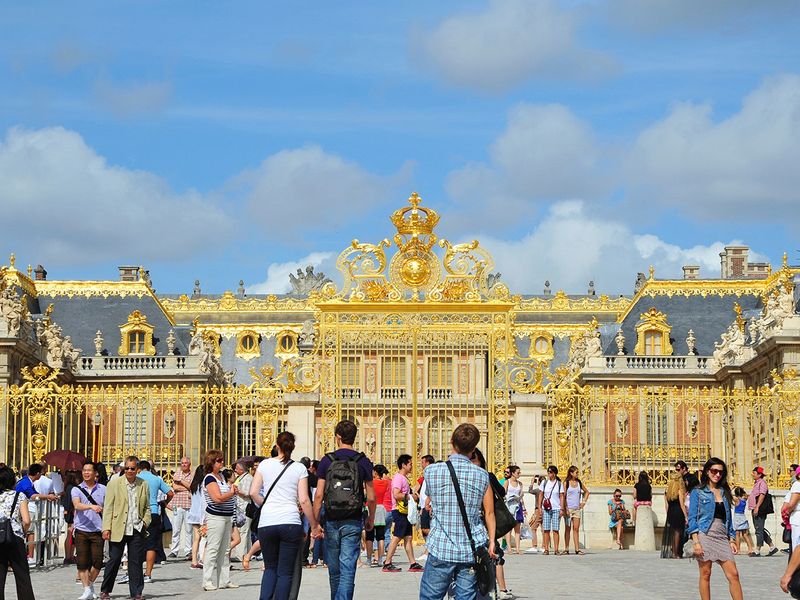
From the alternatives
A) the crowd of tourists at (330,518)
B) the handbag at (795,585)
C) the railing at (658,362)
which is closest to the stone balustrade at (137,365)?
the railing at (658,362)

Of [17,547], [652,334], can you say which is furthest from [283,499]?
[652,334]

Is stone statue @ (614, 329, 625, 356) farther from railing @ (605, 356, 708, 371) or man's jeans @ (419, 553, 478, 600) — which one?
man's jeans @ (419, 553, 478, 600)

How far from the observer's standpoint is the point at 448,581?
11.5 m

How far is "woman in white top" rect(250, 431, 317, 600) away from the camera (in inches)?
551

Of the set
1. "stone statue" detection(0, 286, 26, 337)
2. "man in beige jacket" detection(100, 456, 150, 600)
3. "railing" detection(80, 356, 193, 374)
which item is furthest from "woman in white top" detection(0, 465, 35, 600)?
"railing" detection(80, 356, 193, 374)

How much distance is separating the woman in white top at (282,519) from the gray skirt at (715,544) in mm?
3388

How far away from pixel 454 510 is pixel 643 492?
1578 centimetres

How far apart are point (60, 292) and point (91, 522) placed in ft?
125

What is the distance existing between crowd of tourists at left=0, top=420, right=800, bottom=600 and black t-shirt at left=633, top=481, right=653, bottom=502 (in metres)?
1.68

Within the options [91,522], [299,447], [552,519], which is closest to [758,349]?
[299,447]

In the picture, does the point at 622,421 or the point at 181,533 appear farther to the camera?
the point at 622,421

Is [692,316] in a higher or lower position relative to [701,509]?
higher

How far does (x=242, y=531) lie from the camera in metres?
23.7

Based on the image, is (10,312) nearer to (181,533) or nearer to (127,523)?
(181,533)
